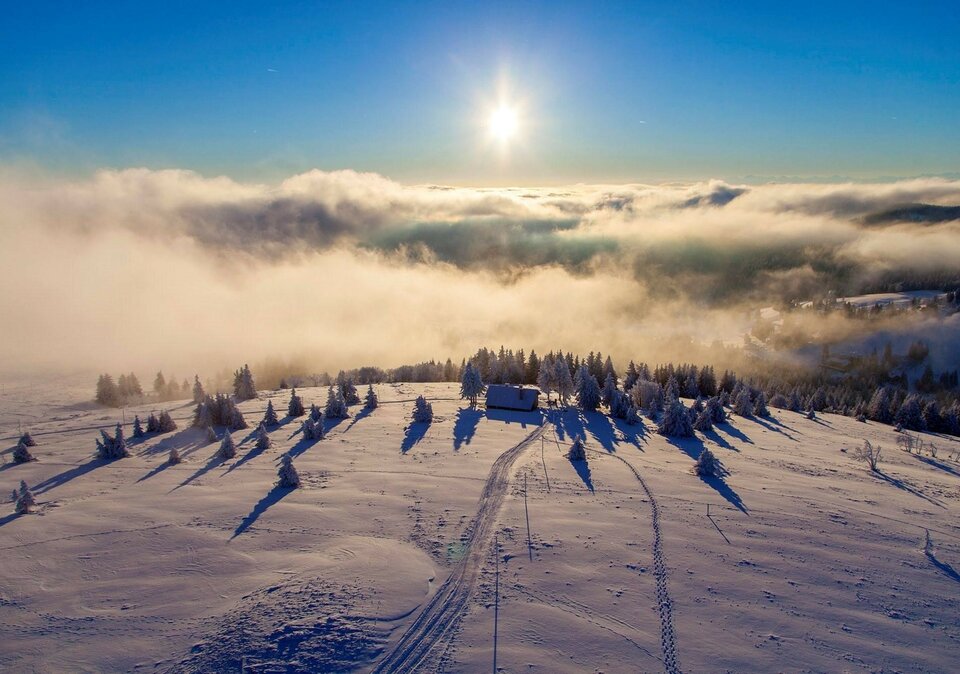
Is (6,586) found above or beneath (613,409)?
beneath

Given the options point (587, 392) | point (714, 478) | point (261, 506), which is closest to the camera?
point (261, 506)

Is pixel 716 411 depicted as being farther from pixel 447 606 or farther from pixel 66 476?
pixel 66 476

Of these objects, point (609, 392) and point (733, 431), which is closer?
point (733, 431)

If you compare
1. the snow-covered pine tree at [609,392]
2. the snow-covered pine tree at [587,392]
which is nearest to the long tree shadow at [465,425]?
the snow-covered pine tree at [587,392]

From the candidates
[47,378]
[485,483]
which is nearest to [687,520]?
[485,483]

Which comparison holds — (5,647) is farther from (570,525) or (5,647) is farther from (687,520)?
(687,520)

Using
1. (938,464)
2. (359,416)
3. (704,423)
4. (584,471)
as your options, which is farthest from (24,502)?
(938,464)
